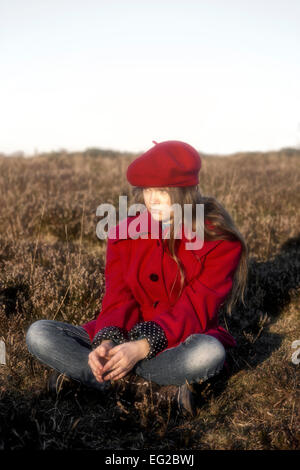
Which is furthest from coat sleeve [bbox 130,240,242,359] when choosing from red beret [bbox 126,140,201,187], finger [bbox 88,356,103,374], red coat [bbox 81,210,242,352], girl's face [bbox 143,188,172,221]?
red beret [bbox 126,140,201,187]

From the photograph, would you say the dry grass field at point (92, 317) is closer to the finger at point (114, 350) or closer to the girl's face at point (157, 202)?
the finger at point (114, 350)

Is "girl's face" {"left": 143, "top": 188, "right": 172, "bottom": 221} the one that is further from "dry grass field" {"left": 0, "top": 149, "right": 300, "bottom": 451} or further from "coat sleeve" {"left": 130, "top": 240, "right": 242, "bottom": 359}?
"dry grass field" {"left": 0, "top": 149, "right": 300, "bottom": 451}

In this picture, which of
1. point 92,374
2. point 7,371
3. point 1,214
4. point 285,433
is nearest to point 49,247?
point 1,214

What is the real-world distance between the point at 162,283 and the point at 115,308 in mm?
322

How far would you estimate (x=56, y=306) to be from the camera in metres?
3.41

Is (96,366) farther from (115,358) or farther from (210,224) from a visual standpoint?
(210,224)

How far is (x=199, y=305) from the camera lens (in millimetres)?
2574

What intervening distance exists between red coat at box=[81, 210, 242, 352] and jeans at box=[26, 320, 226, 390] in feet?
0.37

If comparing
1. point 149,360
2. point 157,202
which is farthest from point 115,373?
point 157,202

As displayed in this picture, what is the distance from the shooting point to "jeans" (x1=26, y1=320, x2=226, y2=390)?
2439 mm

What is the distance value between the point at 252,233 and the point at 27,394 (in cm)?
334

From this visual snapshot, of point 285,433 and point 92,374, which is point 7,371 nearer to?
point 92,374

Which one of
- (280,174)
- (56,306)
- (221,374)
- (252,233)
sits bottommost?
(221,374)

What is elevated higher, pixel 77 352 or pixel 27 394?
pixel 77 352
